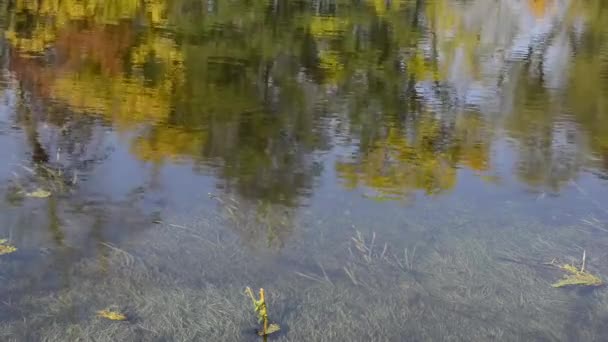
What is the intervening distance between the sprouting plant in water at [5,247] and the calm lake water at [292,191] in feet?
0.14

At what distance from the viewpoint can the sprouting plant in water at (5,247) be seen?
131 inches

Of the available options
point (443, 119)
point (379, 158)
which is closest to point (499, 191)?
point (379, 158)

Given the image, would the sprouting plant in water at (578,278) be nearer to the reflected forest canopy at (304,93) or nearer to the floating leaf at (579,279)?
the floating leaf at (579,279)

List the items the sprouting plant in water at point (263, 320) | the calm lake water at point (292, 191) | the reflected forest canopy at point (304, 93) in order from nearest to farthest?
1. the sprouting plant in water at point (263, 320)
2. the calm lake water at point (292, 191)
3. the reflected forest canopy at point (304, 93)

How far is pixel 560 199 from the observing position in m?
4.73

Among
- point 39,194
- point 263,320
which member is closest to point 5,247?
point 39,194

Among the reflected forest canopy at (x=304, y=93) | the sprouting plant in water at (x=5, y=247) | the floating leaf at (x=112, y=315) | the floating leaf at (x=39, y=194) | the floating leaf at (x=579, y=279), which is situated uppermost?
the reflected forest canopy at (x=304, y=93)

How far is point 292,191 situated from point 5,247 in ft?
6.31

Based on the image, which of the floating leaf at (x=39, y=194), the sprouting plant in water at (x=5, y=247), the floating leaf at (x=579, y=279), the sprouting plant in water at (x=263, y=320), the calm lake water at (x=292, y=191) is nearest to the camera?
the sprouting plant in water at (x=263, y=320)

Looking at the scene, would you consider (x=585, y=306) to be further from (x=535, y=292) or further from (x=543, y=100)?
(x=543, y=100)

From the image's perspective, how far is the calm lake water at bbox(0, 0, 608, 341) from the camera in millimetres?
3104

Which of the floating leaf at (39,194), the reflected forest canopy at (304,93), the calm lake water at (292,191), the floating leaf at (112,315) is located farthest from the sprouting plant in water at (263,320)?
the floating leaf at (39,194)

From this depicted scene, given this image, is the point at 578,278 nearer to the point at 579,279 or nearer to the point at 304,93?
the point at 579,279

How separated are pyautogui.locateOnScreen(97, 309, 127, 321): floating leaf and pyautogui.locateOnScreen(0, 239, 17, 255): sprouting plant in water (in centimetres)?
75
